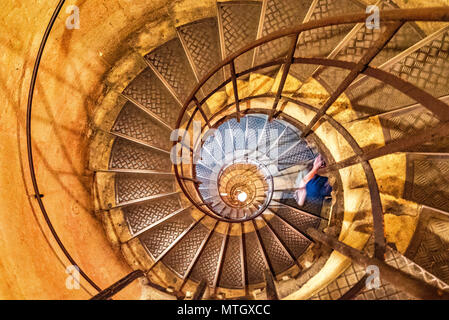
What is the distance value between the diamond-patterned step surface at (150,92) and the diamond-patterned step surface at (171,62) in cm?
17

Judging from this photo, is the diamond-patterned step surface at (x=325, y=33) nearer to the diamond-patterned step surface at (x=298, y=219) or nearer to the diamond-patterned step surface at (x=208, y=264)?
the diamond-patterned step surface at (x=298, y=219)

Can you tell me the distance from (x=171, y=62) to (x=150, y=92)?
1.99ft

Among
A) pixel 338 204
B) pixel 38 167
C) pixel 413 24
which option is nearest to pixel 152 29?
pixel 38 167

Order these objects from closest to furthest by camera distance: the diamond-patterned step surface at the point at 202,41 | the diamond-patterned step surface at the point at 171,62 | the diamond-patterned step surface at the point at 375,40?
the diamond-patterned step surface at the point at 375,40
the diamond-patterned step surface at the point at 202,41
the diamond-patterned step surface at the point at 171,62

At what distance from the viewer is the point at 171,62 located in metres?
3.67

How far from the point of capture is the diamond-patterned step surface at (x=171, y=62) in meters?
3.66

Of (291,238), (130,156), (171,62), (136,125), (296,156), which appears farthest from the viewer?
(296,156)

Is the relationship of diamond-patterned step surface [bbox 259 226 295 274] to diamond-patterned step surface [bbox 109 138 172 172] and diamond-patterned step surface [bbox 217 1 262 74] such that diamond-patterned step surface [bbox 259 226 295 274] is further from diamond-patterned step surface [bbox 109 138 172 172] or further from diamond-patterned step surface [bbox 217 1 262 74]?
diamond-patterned step surface [bbox 217 1 262 74]

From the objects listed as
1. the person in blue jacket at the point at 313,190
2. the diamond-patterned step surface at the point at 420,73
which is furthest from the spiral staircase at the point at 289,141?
the person in blue jacket at the point at 313,190

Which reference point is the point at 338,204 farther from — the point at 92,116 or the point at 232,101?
the point at 92,116

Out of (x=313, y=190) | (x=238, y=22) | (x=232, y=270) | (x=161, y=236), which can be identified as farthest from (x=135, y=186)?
(x=313, y=190)

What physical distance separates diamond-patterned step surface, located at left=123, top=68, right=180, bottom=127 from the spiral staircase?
0.08 ft

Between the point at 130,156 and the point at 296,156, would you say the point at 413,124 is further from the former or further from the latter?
the point at 130,156

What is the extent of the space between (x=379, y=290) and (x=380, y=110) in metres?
2.01
